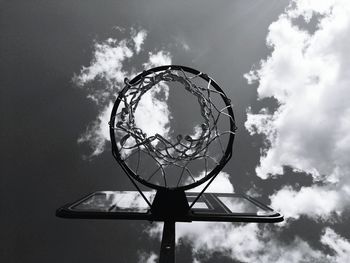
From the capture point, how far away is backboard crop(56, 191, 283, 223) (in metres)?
2.58

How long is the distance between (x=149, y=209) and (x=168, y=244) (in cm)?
63

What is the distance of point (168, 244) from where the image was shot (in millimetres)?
2088

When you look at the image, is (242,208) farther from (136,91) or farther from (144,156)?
(136,91)

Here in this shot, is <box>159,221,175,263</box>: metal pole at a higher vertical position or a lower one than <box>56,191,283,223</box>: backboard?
lower

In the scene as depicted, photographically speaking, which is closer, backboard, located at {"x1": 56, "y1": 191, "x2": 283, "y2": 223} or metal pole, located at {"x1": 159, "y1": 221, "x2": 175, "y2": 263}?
metal pole, located at {"x1": 159, "y1": 221, "x2": 175, "y2": 263}

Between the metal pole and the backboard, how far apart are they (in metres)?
0.13

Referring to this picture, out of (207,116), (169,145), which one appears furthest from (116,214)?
(207,116)

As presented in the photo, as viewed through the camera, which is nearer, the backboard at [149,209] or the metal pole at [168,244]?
the metal pole at [168,244]

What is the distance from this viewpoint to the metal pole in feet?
6.34

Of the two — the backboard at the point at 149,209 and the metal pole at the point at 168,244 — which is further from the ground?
the backboard at the point at 149,209

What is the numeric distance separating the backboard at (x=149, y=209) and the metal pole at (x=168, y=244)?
0.43 ft

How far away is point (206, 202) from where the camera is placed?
3221 mm

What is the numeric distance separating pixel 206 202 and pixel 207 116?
3.57 ft

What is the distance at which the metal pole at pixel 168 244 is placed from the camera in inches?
76.0
